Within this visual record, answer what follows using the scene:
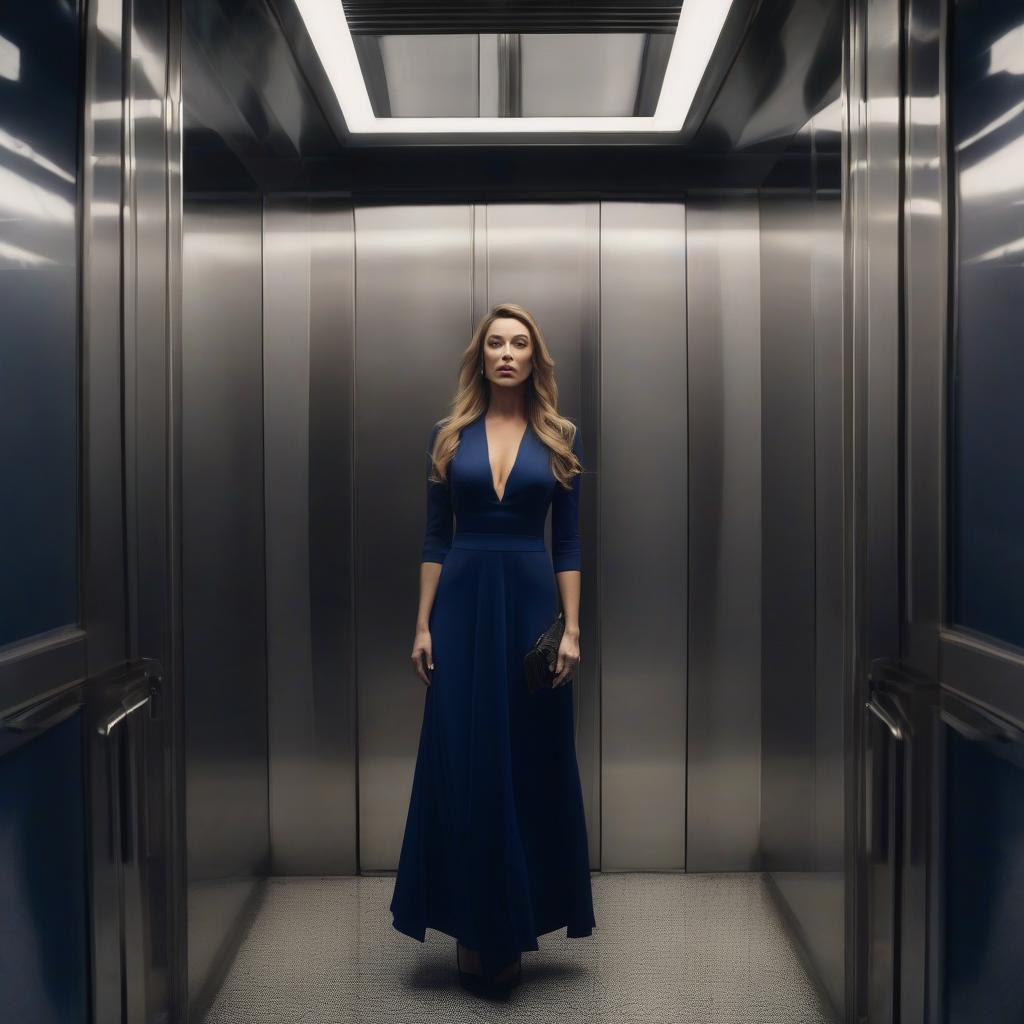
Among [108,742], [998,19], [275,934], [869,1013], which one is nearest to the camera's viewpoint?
[998,19]

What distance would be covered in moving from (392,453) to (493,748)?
131 cm

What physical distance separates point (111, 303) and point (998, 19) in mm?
1968

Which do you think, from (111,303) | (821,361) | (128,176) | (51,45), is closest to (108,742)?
(111,303)

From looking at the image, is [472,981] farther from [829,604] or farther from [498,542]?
[829,604]

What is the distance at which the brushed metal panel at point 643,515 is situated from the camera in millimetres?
3279

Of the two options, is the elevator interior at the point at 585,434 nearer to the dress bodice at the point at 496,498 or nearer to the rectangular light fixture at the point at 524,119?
the rectangular light fixture at the point at 524,119

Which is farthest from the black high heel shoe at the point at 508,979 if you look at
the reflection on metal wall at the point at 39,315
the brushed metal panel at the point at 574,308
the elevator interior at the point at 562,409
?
the reflection on metal wall at the point at 39,315

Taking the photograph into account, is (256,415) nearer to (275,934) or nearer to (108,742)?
(108,742)

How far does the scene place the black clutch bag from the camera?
2404 mm

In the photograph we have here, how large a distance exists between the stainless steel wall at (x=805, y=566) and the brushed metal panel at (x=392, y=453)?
4.03 feet

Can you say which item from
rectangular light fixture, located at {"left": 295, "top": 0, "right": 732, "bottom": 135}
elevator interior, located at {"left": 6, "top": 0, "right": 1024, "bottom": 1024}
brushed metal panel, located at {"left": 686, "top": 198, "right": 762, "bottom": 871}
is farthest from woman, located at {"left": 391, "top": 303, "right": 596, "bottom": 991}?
rectangular light fixture, located at {"left": 295, "top": 0, "right": 732, "bottom": 135}

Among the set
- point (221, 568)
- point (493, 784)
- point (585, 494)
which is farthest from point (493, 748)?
point (585, 494)

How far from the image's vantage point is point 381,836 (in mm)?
3281

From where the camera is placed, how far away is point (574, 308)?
329 centimetres
